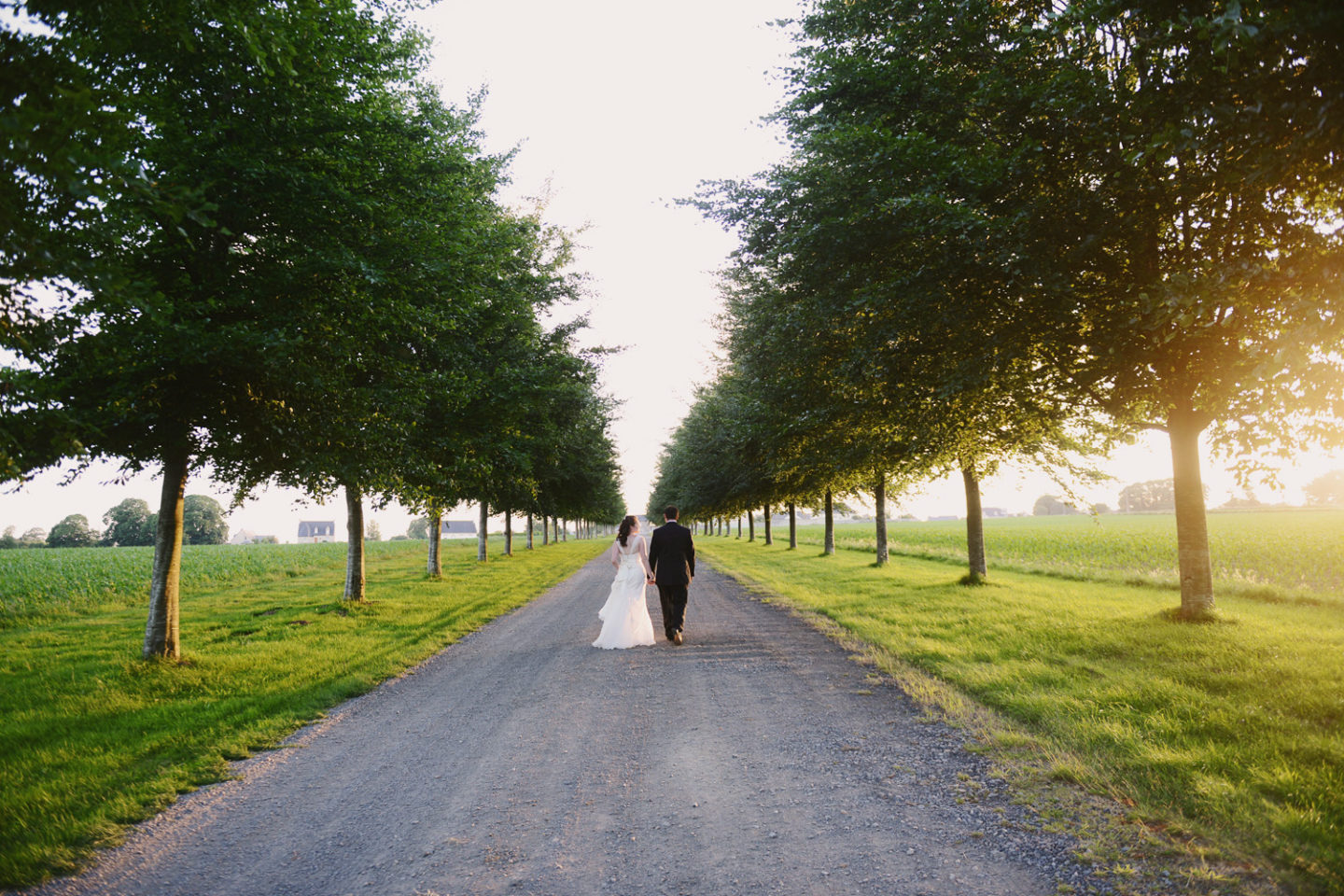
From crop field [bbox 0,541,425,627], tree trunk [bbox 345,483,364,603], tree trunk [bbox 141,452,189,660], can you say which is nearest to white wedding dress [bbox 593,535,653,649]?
tree trunk [bbox 141,452,189,660]

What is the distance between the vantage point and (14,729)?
663 cm

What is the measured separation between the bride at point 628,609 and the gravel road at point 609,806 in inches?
105

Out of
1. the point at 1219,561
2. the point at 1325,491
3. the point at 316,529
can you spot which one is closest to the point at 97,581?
the point at 1219,561

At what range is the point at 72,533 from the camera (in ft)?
278

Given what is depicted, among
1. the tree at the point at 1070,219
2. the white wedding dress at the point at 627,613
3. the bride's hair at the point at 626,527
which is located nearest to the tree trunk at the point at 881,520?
the tree at the point at 1070,219

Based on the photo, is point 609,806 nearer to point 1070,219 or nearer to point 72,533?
point 1070,219

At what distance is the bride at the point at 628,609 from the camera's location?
1051cm

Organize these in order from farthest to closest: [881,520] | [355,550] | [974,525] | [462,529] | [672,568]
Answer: [462,529] < [881,520] < [974,525] < [355,550] < [672,568]

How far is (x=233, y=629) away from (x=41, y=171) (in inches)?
455

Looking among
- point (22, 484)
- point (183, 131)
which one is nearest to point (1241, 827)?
point (183, 131)

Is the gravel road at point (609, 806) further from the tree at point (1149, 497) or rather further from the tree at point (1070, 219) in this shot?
the tree at point (1149, 497)

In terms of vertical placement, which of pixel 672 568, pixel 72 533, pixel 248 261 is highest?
pixel 248 261

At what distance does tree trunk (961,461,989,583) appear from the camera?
54.7 ft

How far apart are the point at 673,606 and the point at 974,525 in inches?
402
